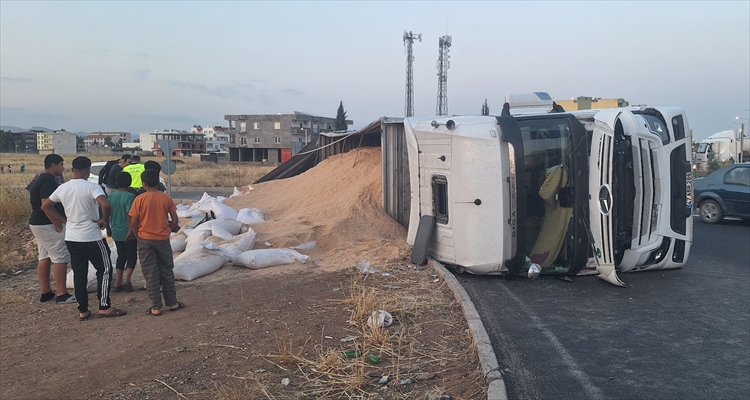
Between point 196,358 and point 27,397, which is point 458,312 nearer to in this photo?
point 196,358

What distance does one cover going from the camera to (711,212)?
1473 centimetres

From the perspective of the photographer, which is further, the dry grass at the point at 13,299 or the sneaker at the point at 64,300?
the dry grass at the point at 13,299

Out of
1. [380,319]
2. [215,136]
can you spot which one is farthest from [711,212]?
[215,136]

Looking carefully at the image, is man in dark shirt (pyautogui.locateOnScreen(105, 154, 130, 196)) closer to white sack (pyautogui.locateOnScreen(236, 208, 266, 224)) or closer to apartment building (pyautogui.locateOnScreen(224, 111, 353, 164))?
white sack (pyautogui.locateOnScreen(236, 208, 266, 224))

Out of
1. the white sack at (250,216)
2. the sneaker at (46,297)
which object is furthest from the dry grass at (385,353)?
the white sack at (250,216)

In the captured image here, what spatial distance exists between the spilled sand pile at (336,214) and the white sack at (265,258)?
423mm

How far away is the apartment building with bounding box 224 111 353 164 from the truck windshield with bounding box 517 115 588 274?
7211cm

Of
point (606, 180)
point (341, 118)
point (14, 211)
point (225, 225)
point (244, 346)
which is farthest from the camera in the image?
point (341, 118)

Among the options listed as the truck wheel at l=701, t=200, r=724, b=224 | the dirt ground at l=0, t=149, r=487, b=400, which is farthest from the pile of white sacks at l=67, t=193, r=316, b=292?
the truck wheel at l=701, t=200, r=724, b=224

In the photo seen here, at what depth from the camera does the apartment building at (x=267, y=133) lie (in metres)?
80.6

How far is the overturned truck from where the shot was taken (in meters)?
7.76

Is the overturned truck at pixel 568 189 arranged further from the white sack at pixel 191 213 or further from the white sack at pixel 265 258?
the white sack at pixel 191 213

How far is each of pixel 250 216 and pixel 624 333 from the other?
8331 millimetres

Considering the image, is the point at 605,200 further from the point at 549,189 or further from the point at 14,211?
the point at 14,211
